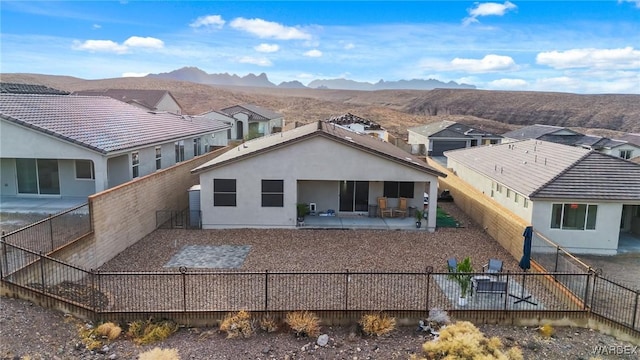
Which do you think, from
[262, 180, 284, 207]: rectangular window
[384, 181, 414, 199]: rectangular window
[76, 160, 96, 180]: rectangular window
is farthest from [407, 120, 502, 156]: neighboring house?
[76, 160, 96, 180]: rectangular window

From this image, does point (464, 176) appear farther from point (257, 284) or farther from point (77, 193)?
point (77, 193)

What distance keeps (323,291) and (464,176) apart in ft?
65.2

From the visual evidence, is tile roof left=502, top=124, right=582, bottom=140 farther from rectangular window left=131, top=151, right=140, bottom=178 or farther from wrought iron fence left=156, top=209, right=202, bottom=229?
rectangular window left=131, top=151, right=140, bottom=178

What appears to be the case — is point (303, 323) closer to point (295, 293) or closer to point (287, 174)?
point (295, 293)

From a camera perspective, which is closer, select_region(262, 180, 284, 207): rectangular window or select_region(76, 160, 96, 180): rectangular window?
select_region(76, 160, 96, 180): rectangular window

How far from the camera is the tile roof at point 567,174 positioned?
61.7 ft

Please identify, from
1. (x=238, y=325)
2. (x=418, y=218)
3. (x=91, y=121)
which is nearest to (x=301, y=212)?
(x=418, y=218)

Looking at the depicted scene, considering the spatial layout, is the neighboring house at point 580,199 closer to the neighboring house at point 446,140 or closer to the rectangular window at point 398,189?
the rectangular window at point 398,189

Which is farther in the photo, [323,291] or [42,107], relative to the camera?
[42,107]

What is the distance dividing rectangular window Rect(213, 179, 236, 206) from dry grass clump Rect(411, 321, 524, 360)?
1252 centimetres

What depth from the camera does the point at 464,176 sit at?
101 ft

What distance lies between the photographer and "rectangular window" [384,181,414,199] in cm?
2338

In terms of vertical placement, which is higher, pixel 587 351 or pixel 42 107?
pixel 42 107

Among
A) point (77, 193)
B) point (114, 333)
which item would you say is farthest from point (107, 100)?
point (114, 333)
